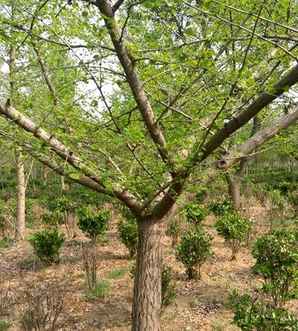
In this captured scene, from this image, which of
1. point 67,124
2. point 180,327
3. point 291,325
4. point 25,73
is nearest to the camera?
point 67,124

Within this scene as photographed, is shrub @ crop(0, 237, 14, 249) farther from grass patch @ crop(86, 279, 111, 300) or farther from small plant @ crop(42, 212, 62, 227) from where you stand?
grass patch @ crop(86, 279, 111, 300)

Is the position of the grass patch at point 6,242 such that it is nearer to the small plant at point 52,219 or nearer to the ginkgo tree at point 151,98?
the small plant at point 52,219

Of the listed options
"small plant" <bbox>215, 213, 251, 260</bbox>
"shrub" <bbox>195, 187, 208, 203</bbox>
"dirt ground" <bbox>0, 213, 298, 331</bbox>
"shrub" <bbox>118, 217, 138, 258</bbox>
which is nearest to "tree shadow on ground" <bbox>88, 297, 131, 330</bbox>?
"dirt ground" <bbox>0, 213, 298, 331</bbox>

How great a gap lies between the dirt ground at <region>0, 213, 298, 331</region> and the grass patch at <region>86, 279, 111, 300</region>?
64 mm

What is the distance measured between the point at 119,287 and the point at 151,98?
14.8 ft

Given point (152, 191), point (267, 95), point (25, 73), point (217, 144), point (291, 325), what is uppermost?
point (25, 73)

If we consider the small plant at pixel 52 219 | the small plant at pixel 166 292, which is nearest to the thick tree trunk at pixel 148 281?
the small plant at pixel 166 292

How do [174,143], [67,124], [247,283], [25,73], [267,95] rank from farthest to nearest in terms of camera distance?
[247,283] → [25,73] → [67,124] → [174,143] → [267,95]

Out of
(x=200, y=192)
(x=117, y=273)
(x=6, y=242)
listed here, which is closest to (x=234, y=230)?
(x=117, y=273)

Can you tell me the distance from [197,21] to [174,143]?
4.26 ft

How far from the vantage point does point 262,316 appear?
163 inches

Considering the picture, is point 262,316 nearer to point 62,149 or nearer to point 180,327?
point 180,327

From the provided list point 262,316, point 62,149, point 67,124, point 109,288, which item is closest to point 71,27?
point 67,124

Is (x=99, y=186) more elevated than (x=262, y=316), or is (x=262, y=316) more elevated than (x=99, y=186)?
(x=99, y=186)
